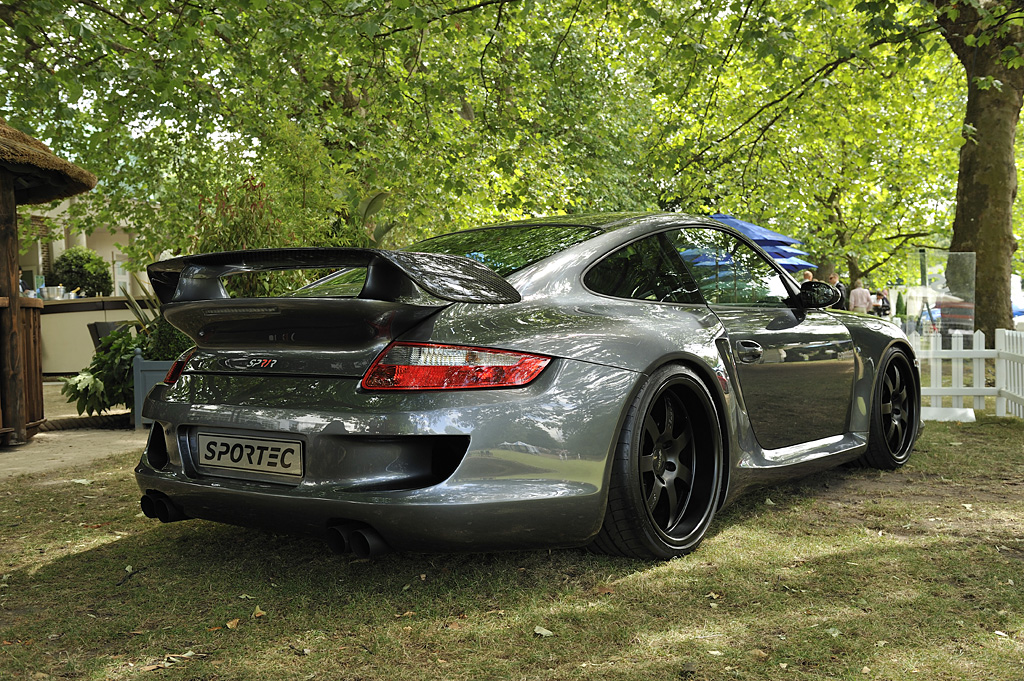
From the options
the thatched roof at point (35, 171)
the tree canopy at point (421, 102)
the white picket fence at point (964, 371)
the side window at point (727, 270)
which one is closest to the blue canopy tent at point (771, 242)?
the tree canopy at point (421, 102)

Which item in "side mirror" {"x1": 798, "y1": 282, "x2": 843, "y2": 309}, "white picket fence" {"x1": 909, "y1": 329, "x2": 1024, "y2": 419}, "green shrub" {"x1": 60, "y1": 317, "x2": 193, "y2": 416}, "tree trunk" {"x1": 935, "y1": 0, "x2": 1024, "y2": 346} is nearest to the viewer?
"side mirror" {"x1": 798, "y1": 282, "x2": 843, "y2": 309}

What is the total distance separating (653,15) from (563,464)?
22.2 ft

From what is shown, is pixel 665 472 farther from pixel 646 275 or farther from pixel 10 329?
pixel 10 329

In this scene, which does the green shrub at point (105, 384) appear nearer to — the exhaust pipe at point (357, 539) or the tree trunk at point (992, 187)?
the exhaust pipe at point (357, 539)

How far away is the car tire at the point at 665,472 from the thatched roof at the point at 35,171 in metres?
6.26

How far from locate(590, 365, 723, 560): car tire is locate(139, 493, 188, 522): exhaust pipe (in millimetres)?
1575

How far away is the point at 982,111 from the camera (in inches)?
435

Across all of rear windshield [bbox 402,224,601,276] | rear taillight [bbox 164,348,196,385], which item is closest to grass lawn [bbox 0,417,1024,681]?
rear taillight [bbox 164,348,196,385]

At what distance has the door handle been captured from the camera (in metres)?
3.97

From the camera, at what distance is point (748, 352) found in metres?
4.03

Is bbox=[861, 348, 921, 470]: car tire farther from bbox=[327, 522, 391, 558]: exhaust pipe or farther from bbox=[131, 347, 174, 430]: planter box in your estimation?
bbox=[131, 347, 174, 430]: planter box

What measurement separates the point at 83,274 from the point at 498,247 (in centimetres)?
1848

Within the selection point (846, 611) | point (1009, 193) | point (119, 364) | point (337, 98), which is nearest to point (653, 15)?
point (1009, 193)

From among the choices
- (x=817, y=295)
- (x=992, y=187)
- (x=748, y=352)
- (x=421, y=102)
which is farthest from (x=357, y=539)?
(x=992, y=187)
